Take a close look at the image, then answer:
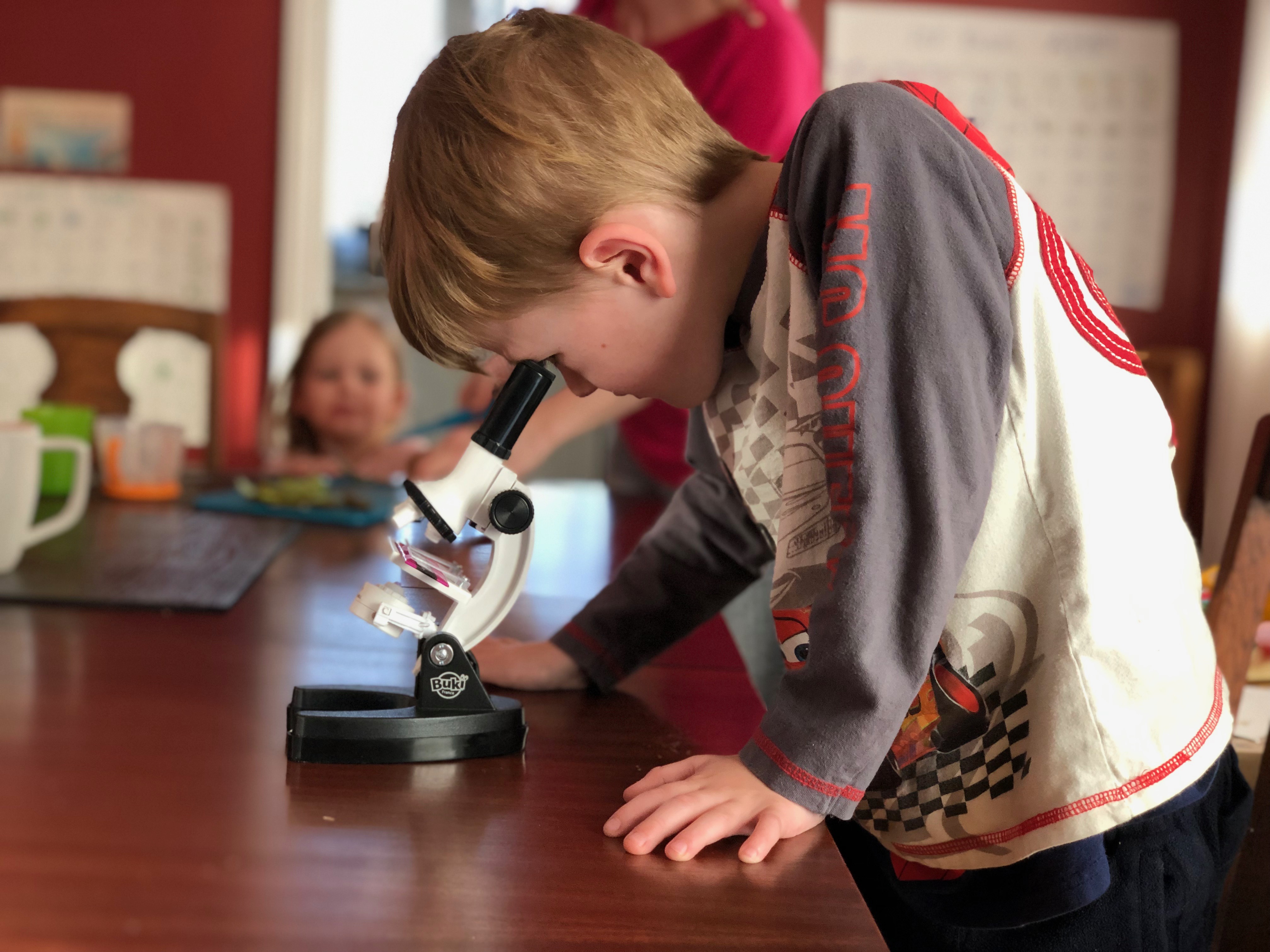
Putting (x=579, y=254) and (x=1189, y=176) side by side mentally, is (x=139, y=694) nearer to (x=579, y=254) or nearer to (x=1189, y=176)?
(x=579, y=254)

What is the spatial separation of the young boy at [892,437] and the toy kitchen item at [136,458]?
0.92m

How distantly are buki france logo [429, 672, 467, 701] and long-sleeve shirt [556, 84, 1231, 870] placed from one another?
0.17 meters

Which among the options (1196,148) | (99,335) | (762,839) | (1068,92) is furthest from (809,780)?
(1196,148)

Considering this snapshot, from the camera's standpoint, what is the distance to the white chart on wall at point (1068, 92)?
373 cm

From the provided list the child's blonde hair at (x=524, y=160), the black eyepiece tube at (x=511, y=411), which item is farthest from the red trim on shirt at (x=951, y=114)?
the black eyepiece tube at (x=511, y=411)

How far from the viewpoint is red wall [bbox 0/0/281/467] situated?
3.68m

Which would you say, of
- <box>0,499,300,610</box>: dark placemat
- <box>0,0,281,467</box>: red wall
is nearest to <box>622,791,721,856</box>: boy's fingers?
<box>0,499,300,610</box>: dark placemat

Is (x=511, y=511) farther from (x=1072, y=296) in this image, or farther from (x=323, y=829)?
(x=1072, y=296)

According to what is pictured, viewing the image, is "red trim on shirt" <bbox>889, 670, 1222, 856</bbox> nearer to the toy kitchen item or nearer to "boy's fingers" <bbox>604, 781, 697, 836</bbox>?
"boy's fingers" <bbox>604, 781, 697, 836</bbox>

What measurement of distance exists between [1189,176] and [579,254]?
3676 millimetres

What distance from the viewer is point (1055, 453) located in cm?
69

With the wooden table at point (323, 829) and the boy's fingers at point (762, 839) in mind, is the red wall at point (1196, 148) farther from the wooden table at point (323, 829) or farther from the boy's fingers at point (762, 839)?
the boy's fingers at point (762, 839)

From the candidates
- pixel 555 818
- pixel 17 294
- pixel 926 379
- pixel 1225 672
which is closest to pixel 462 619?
pixel 555 818

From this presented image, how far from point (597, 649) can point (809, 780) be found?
0.27 m
